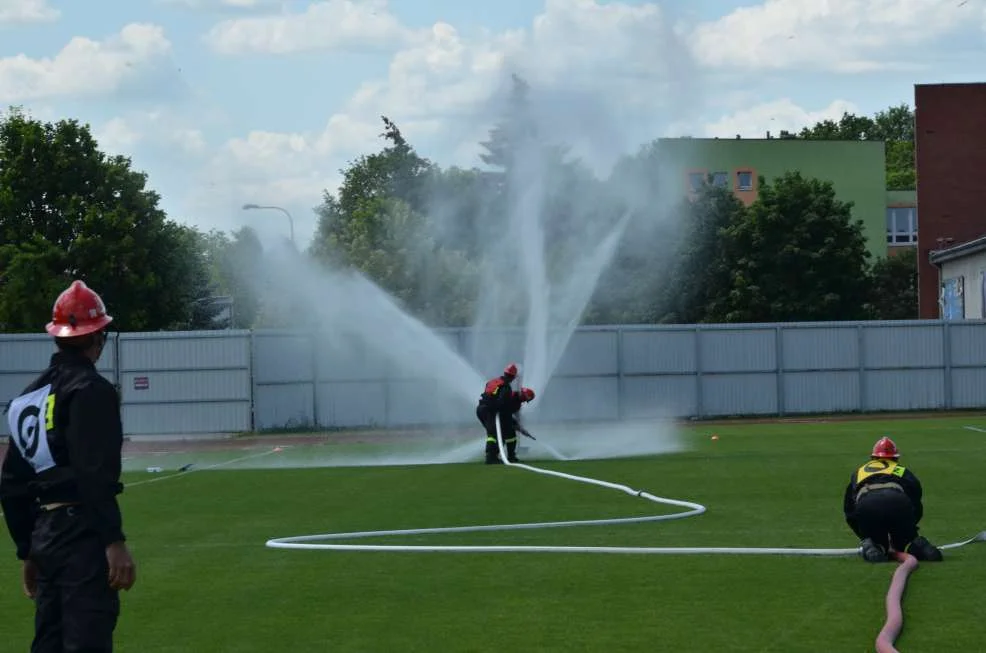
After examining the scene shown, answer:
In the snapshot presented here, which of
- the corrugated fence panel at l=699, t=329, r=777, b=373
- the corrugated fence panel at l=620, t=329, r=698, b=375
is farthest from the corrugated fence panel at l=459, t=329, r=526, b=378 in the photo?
the corrugated fence panel at l=699, t=329, r=777, b=373

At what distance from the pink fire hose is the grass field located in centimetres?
10

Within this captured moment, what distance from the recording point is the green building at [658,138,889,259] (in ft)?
265

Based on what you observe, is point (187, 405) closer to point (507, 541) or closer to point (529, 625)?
point (507, 541)

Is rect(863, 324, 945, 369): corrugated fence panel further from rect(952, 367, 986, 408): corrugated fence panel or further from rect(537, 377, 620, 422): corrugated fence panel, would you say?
rect(537, 377, 620, 422): corrugated fence panel

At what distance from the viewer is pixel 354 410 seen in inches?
1528

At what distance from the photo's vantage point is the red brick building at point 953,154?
53.5m

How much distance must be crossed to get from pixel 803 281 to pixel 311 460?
34.4m

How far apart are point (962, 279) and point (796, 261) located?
8271 mm

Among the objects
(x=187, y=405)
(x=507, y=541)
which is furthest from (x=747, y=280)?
(x=507, y=541)

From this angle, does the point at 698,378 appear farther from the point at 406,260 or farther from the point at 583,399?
the point at 406,260

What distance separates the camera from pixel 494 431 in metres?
23.5

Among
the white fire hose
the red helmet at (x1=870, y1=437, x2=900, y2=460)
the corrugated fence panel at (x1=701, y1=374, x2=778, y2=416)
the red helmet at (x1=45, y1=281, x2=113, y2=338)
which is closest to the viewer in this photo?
the red helmet at (x1=45, y1=281, x2=113, y2=338)

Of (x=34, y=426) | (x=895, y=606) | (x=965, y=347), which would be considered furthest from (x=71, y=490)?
(x=965, y=347)

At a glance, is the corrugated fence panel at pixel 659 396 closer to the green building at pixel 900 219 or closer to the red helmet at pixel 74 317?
the red helmet at pixel 74 317
